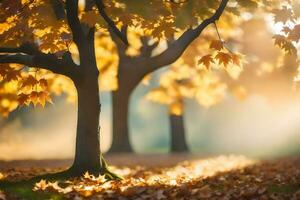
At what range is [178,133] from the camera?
27328mm

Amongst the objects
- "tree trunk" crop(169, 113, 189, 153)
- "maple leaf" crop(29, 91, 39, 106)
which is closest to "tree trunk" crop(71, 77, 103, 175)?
"maple leaf" crop(29, 91, 39, 106)

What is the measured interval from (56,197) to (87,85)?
3854 millimetres

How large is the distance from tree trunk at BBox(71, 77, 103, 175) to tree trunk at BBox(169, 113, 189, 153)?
1516cm

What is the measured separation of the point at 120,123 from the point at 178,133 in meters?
4.34

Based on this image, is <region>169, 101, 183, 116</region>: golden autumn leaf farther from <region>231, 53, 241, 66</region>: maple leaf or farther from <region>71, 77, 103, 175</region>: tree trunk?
<region>231, 53, 241, 66</region>: maple leaf

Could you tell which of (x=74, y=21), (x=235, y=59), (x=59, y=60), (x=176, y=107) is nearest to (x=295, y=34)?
(x=235, y=59)

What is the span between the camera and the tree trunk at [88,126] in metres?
12.2

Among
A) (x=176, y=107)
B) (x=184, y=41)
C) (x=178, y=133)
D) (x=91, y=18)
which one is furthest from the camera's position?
(x=178, y=133)

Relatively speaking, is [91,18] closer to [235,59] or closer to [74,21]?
[74,21]

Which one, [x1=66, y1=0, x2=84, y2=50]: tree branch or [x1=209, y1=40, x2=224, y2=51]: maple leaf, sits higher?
[x1=66, y1=0, x2=84, y2=50]: tree branch

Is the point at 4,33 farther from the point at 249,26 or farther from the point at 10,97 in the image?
the point at 249,26

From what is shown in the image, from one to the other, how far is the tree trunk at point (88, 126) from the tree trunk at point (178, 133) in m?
15.2

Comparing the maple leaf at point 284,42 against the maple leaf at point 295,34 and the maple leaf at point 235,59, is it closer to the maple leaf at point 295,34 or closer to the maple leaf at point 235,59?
the maple leaf at point 295,34

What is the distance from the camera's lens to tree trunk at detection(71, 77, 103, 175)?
12188 mm
